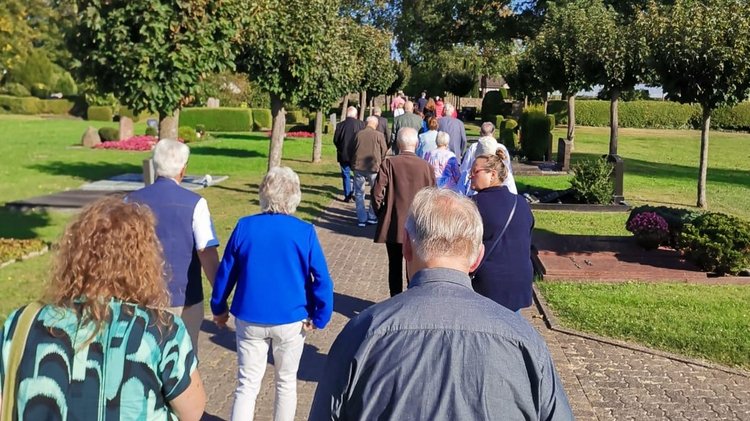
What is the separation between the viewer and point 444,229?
2385 mm

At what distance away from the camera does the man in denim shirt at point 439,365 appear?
203 cm

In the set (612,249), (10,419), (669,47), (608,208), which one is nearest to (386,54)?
(608,208)

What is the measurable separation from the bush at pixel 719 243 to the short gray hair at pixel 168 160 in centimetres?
671

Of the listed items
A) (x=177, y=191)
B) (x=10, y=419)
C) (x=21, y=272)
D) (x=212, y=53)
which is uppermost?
(x=212, y=53)

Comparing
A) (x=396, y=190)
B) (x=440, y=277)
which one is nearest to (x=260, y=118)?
(x=396, y=190)

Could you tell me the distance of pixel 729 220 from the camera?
924cm

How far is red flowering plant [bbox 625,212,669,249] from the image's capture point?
32.4 ft

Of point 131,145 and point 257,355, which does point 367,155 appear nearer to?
point 257,355

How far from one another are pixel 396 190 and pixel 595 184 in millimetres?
8203

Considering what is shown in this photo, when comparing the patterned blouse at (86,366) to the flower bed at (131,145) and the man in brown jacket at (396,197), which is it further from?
the flower bed at (131,145)

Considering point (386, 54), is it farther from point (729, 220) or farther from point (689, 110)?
point (689, 110)

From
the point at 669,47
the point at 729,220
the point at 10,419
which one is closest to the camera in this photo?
the point at 10,419

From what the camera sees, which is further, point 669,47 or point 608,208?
point 608,208

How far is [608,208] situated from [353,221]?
4.89 meters
